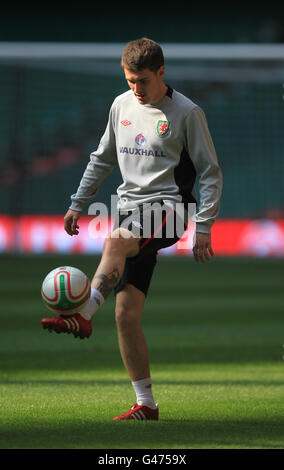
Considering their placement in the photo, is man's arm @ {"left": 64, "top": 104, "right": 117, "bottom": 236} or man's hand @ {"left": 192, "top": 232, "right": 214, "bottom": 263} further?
man's arm @ {"left": 64, "top": 104, "right": 117, "bottom": 236}

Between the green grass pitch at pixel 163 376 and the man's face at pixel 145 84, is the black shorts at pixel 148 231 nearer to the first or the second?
the man's face at pixel 145 84

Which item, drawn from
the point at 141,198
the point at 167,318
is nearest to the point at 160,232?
the point at 141,198

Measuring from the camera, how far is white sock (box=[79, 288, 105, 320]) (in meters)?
3.76

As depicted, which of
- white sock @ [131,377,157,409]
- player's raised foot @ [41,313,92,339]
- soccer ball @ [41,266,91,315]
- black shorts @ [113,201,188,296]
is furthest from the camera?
white sock @ [131,377,157,409]

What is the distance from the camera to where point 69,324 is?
3.69m

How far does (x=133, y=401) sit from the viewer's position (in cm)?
482

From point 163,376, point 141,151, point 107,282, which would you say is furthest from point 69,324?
point 163,376

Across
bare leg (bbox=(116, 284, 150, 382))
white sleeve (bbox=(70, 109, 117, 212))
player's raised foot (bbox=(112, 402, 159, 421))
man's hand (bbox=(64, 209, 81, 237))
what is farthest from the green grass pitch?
white sleeve (bbox=(70, 109, 117, 212))

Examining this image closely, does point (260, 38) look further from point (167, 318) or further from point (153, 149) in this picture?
point (153, 149)

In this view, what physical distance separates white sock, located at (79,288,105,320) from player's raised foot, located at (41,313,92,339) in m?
0.03

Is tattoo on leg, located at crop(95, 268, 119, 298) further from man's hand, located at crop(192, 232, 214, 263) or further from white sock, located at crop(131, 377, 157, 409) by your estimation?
white sock, located at crop(131, 377, 157, 409)

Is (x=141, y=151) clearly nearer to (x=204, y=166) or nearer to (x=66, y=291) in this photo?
(x=204, y=166)

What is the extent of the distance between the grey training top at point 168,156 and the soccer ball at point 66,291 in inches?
21.4

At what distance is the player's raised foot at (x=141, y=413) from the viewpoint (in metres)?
4.26
